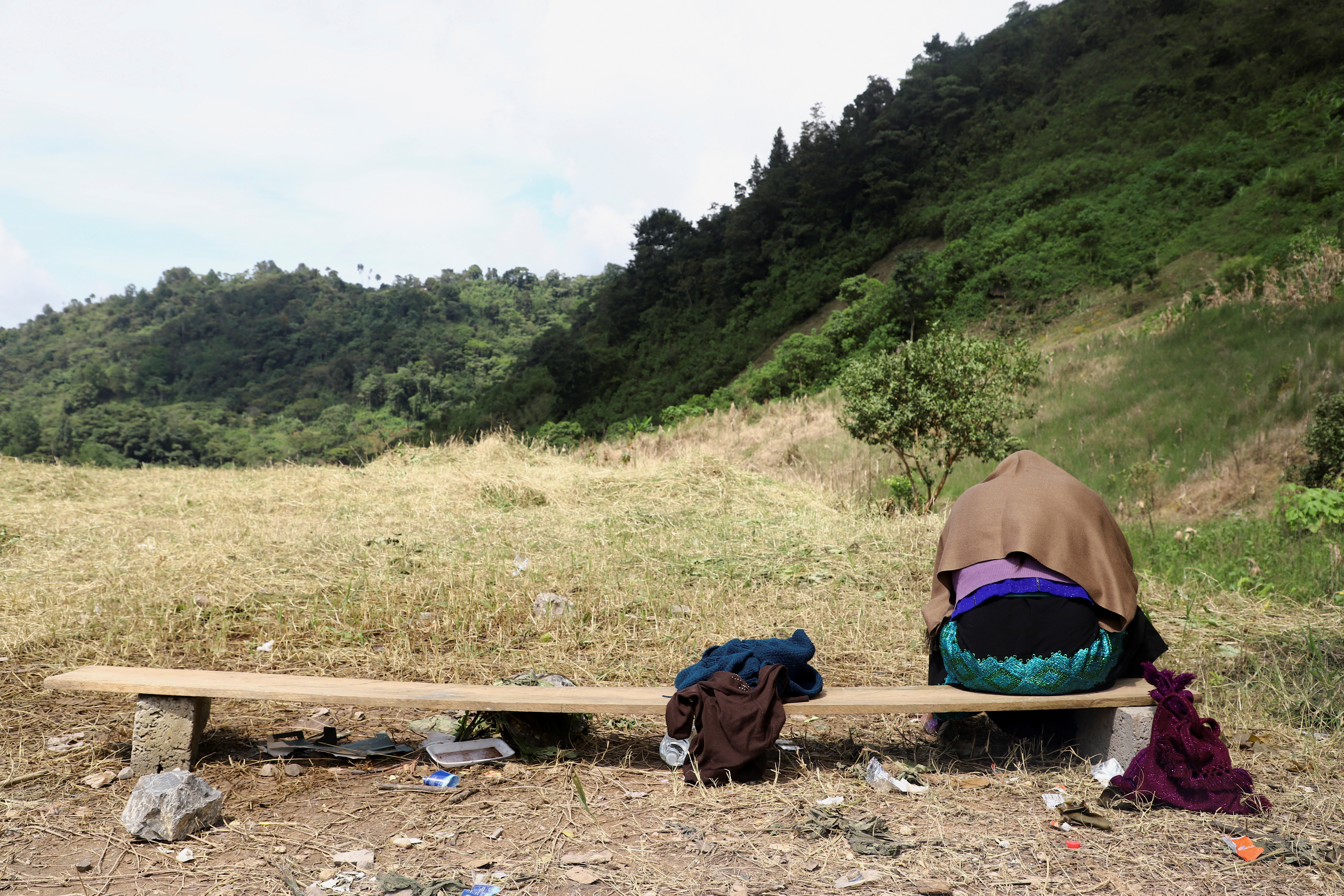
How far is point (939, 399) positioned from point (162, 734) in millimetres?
7381

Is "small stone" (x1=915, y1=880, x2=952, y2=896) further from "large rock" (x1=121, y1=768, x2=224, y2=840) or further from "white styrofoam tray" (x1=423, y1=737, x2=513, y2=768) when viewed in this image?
"large rock" (x1=121, y1=768, x2=224, y2=840)

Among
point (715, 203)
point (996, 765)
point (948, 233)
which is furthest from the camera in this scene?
point (715, 203)

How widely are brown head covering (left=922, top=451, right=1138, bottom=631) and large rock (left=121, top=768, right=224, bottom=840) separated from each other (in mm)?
2583

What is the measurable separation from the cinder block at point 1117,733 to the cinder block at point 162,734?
3.35 metres

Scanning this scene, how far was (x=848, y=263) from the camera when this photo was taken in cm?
3491

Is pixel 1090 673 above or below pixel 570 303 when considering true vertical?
below

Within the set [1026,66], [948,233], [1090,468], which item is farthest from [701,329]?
[1090,468]

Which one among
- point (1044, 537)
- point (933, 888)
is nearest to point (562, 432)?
point (1044, 537)

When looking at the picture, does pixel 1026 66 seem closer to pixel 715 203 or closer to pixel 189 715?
pixel 715 203

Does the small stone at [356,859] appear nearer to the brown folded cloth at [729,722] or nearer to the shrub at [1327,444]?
the brown folded cloth at [729,722]

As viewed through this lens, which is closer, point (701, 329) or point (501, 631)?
point (501, 631)

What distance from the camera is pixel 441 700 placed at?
9.15 ft

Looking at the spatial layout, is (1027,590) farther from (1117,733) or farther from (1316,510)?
(1316,510)

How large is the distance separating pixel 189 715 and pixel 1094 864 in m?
3.04
